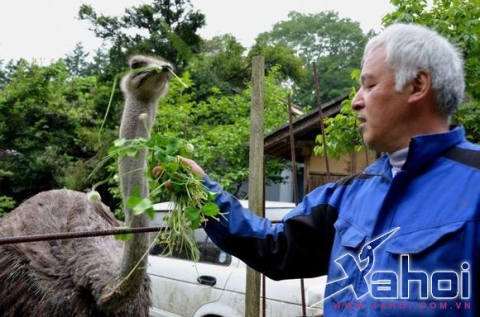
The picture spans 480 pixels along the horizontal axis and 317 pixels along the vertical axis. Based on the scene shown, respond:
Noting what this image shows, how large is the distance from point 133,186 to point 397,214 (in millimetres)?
1574

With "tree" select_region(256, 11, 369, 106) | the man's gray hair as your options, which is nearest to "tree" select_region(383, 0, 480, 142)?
the man's gray hair

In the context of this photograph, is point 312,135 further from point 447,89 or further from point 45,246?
point 447,89

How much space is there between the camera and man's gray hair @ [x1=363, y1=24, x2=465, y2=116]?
1641 mm

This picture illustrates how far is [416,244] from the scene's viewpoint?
1.46m

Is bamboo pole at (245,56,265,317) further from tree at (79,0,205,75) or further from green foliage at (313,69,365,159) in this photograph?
tree at (79,0,205,75)

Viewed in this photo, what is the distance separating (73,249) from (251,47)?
13165 millimetres

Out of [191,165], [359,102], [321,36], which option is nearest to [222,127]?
[191,165]

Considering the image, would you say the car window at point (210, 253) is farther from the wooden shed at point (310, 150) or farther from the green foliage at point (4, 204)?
the green foliage at point (4, 204)

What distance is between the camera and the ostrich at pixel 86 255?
2.98m

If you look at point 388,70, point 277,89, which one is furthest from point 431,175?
point 277,89

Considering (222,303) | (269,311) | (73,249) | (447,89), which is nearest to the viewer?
(447,89)

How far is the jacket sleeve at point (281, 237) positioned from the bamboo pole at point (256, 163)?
107 cm

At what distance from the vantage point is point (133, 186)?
2.86m

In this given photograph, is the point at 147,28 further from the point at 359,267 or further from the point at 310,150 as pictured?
the point at 359,267
